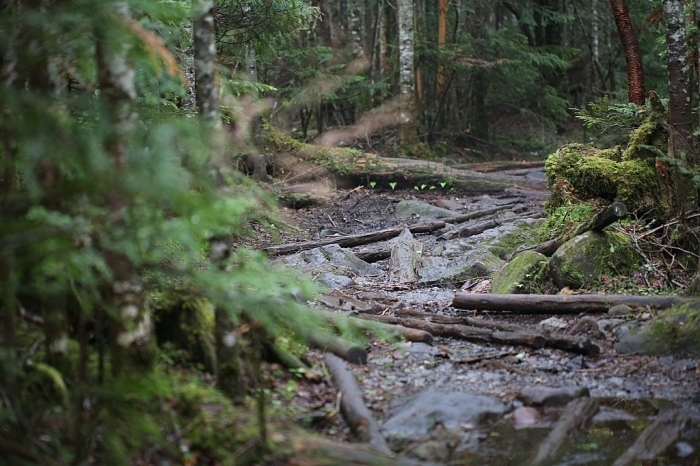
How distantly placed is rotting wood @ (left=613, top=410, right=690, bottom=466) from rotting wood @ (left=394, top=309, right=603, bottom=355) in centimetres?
135

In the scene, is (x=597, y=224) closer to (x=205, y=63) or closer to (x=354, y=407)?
(x=354, y=407)

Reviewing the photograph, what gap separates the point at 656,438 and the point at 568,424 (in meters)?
0.63

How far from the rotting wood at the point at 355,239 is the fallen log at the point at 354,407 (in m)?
5.71

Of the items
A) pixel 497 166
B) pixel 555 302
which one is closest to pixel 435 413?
pixel 555 302

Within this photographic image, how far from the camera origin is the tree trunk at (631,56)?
11547 millimetres

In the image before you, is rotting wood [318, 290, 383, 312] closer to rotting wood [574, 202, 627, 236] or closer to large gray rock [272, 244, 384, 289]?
large gray rock [272, 244, 384, 289]

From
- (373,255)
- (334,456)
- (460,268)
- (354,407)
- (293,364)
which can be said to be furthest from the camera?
(373,255)

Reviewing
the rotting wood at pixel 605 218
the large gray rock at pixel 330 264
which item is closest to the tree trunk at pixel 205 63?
the rotting wood at pixel 605 218

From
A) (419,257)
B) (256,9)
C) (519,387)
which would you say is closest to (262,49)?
(256,9)

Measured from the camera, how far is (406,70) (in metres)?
21.0

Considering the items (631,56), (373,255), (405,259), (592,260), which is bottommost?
(373,255)

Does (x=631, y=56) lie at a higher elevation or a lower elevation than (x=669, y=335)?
higher

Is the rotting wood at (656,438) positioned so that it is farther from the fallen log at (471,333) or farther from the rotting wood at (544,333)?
the fallen log at (471,333)

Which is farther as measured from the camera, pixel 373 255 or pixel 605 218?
pixel 373 255
